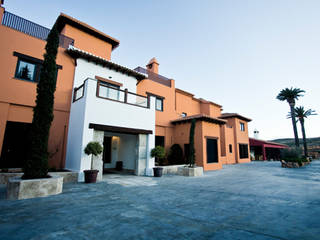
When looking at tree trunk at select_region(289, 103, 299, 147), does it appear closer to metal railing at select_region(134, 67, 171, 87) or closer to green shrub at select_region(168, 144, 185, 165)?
green shrub at select_region(168, 144, 185, 165)

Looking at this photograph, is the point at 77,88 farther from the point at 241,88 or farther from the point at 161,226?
the point at 241,88

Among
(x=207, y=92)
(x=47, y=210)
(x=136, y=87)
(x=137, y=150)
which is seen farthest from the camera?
(x=207, y=92)

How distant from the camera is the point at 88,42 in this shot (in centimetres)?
1235

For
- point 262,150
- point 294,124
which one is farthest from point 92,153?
point 262,150

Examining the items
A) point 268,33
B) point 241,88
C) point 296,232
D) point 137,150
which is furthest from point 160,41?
point 296,232

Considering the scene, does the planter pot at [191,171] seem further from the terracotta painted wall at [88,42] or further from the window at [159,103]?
the terracotta painted wall at [88,42]

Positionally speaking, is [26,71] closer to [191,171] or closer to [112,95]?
[112,95]

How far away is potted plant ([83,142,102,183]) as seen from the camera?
303 inches

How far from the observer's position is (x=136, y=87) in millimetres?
13617

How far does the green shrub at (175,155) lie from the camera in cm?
1441

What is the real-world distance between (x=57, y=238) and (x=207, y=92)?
24.6 metres

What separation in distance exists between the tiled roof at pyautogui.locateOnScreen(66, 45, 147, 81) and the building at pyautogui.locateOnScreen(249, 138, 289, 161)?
77.1ft

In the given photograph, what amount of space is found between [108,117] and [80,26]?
7.93m

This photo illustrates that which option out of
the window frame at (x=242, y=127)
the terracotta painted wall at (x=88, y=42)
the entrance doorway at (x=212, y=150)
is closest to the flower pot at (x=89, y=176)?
the terracotta painted wall at (x=88, y=42)
